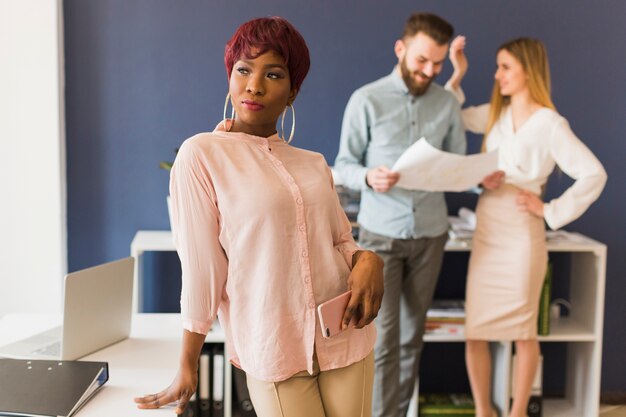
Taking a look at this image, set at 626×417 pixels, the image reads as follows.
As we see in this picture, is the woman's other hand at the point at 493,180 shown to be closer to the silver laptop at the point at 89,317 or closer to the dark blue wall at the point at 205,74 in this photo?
the dark blue wall at the point at 205,74

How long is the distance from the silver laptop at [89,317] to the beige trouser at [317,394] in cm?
59

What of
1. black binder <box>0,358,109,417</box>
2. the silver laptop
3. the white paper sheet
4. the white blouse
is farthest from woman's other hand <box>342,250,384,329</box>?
the white blouse

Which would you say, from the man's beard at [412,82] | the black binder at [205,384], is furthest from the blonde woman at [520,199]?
the black binder at [205,384]

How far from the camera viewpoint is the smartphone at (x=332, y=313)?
134 centimetres

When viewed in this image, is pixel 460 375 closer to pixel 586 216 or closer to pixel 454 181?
pixel 586 216

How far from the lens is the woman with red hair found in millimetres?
1317

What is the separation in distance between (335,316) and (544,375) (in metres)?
2.42

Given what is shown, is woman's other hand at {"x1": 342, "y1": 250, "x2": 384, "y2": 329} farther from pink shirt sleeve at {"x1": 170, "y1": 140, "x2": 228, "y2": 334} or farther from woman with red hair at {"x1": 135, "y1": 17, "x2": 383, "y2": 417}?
pink shirt sleeve at {"x1": 170, "y1": 140, "x2": 228, "y2": 334}

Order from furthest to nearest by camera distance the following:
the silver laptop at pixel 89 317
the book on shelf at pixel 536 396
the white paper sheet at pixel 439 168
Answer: the book on shelf at pixel 536 396
the white paper sheet at pixel 439 168
the silver laptop at pixel 89 317

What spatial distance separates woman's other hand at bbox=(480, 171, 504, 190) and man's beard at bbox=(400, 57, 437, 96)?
1.32 feet

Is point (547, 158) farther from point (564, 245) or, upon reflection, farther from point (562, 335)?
point (562, 335)

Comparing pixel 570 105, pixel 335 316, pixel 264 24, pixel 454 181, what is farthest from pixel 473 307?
pixel 264 24

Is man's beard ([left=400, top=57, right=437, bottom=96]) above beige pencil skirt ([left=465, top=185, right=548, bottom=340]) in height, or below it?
above

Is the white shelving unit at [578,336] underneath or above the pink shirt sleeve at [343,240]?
underneath
